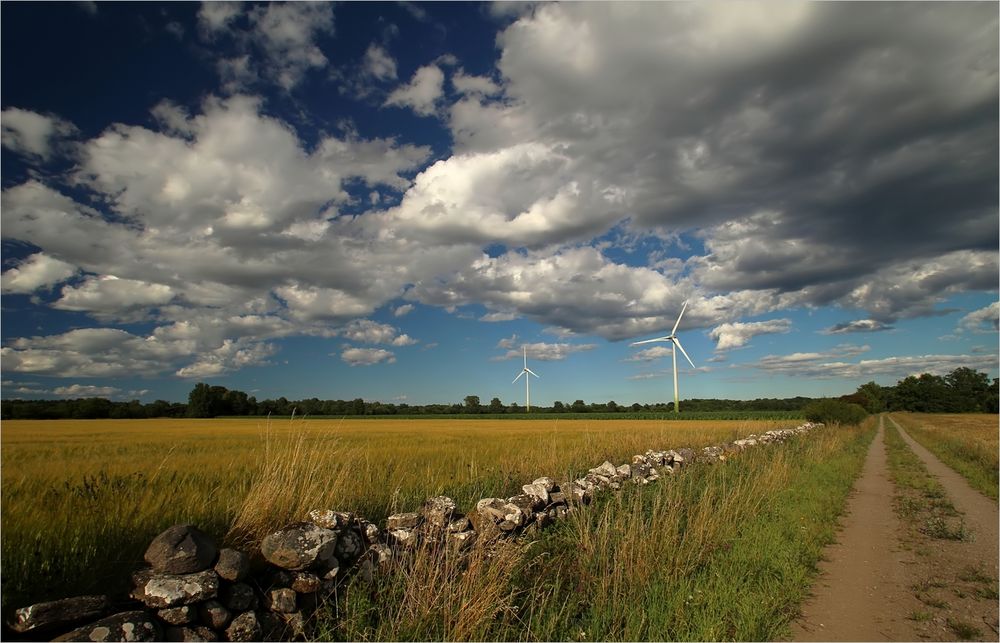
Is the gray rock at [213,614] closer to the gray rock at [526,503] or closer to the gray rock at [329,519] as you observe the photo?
the gray rock at [329,519]

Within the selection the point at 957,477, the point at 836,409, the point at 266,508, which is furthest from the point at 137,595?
the point at 836,409

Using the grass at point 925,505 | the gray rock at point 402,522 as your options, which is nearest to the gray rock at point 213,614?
the gray rock at point 402,522

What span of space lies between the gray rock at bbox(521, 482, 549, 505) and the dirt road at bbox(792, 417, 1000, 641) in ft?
12.2

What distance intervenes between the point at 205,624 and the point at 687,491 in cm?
999

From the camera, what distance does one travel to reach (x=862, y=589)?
7121mm

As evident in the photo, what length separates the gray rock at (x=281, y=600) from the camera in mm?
4512

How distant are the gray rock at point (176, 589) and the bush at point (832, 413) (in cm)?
5769

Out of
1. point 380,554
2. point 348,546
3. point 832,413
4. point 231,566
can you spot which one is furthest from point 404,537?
point 832,413

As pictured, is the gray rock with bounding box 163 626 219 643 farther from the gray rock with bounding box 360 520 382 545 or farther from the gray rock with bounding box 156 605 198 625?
the gray rock with bounding box 360 520 382 545

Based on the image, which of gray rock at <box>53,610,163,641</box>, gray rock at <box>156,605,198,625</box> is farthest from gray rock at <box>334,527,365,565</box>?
gray rock at <box>53,610,163,641</box>

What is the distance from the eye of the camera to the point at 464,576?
16.7 ft

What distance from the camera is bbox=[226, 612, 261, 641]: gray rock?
13.3 feet

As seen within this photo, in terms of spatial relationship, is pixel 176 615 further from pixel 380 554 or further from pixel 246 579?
pixel 380 554

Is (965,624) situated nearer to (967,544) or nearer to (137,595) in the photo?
(967,544)
